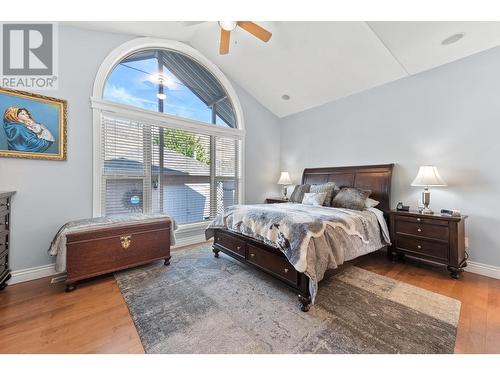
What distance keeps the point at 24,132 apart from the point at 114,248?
1657mm

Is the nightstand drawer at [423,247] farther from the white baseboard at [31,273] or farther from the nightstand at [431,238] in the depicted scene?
the white baseboard at [31,273]

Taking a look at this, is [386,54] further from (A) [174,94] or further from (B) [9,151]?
(B) [9,151]

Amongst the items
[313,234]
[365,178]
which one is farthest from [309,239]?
[365,178]

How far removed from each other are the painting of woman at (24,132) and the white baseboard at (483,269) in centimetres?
547

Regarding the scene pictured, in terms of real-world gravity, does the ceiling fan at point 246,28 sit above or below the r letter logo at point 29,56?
above

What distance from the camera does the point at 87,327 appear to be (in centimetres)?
165

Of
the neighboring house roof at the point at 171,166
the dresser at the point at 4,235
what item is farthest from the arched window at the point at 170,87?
the dresser at the point at 4,235

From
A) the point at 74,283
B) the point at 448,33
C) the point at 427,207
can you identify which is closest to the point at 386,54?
the point at 448,33

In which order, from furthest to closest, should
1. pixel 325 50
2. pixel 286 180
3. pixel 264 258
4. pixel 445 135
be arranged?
pixel 286 180 < pixel 325 50 < pixel 445 135 < pixel 264 258

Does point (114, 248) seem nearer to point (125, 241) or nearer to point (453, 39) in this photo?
point (125, 241)

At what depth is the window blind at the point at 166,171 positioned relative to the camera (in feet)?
10.0

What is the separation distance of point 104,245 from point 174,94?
268cm

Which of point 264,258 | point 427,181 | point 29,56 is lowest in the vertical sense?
point 264,258

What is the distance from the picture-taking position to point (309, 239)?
189 centimetres
